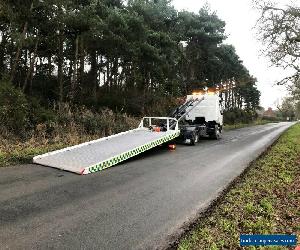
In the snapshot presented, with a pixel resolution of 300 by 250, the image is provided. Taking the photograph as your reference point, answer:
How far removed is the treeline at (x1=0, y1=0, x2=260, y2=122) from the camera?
20969 mm

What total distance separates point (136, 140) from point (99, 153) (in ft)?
8.40

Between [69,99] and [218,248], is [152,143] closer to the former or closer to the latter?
[218,248]

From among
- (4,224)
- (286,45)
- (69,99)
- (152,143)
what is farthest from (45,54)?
(4,224)

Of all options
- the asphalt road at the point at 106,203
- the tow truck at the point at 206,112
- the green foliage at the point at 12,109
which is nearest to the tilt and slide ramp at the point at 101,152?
the asphalt road at the point at 106,203

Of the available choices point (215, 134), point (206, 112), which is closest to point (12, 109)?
point (206, 112)

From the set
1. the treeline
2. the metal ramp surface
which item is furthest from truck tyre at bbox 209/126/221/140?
the metal ramp surface

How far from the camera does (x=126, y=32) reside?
86.3ft

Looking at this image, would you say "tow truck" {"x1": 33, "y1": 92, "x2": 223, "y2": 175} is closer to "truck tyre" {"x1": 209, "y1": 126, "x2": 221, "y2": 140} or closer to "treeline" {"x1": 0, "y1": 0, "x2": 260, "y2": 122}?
"truck tyre" {"x1": 209, "y1": 126, "x2": 221, "y2": 140}

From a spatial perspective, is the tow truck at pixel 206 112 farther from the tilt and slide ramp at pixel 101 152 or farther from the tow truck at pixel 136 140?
the tilt and slide ramp at pixel 101 152

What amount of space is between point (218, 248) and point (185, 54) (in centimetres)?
3837

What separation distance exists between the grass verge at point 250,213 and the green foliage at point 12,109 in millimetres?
9862

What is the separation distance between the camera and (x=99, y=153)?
1222cm

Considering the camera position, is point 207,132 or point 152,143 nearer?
point 152,143

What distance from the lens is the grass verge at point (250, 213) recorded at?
5.83m
